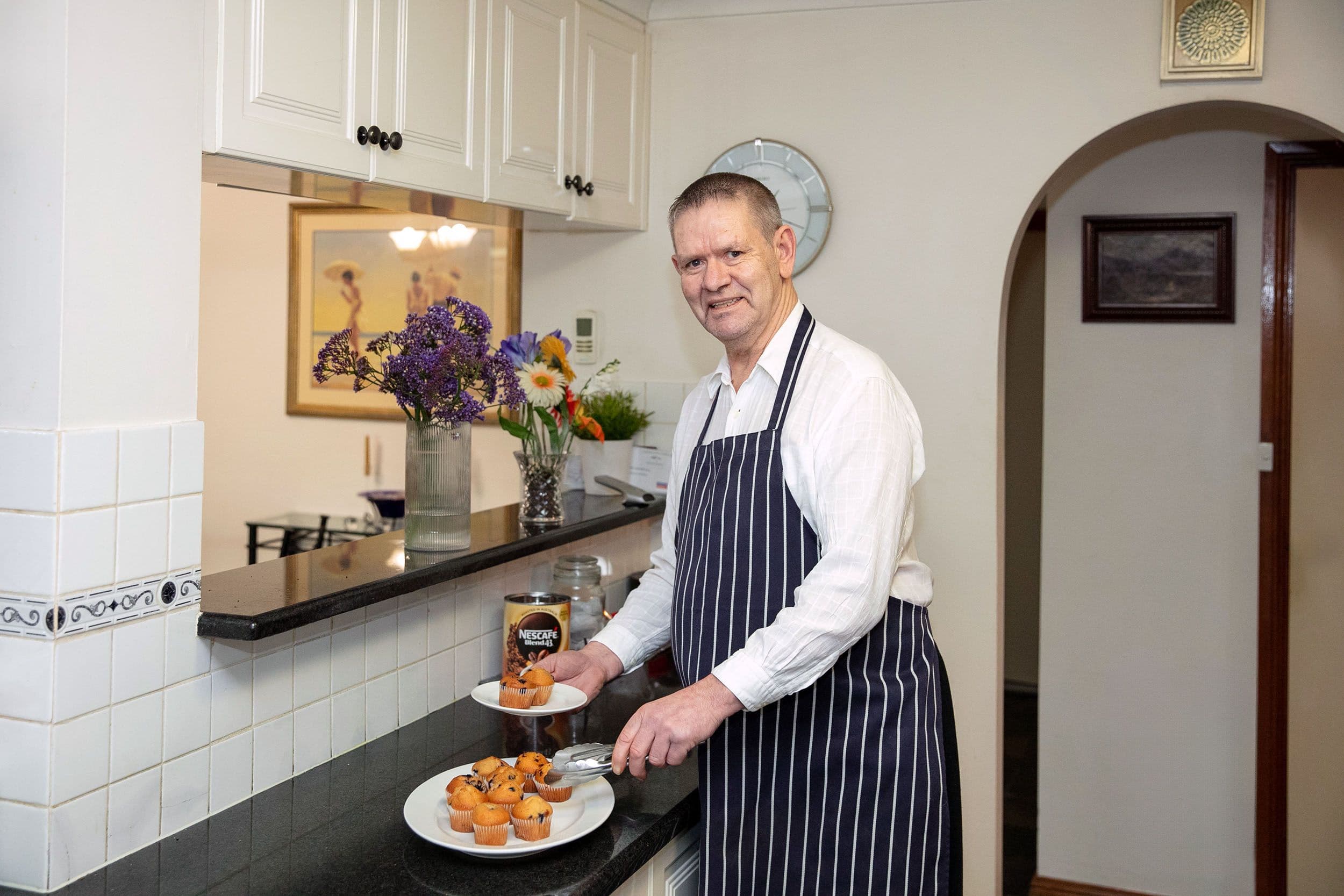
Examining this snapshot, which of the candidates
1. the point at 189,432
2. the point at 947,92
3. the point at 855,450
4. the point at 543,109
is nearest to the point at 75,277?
the point at 189,432

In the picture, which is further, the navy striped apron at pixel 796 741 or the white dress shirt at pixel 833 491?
the navy striped apron at pixel 796 741

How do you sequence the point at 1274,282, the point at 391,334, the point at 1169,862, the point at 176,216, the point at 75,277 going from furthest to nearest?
1. the point at 1169,862
2. the point at 1274,282
3. the point at 391,334
4. the point at 176,216
5. the point at 75,277

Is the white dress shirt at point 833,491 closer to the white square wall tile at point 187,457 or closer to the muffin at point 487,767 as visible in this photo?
the muffin at point 487,767

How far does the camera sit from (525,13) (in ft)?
7.73

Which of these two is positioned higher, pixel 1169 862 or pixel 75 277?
pixel 75 277

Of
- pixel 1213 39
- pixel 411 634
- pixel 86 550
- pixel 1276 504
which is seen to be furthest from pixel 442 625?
pixel 1276 504

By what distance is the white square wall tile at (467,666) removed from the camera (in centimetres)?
217

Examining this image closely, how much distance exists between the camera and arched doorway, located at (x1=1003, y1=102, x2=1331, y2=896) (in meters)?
3.22

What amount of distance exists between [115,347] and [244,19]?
0.52 m

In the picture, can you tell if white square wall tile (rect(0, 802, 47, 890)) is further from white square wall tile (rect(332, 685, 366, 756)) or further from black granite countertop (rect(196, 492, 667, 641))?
white square wall tile (rect(332, 685, 366, 756))

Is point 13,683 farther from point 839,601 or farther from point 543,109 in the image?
point 543,109

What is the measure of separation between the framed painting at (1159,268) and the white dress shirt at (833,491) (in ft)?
5.75

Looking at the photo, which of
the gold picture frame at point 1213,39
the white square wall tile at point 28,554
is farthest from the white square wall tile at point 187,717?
the gold picture frame at point 1213,39

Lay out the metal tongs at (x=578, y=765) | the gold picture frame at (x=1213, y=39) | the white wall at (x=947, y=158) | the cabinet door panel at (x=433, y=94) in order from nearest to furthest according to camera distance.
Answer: the metal tongs at (x=578, y=765), the cabinet door panel at (x=433, y=94), the gold picture frame at (x=1213, y=39), the white wall at (x=947, y=158)
